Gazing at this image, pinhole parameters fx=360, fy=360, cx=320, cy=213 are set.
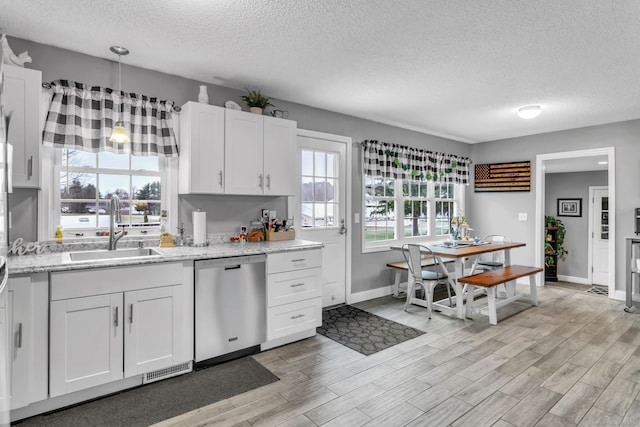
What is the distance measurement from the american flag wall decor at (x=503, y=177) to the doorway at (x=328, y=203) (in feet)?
10.0

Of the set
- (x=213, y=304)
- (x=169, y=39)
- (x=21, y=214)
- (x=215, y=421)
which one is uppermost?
(x=169, y=39)

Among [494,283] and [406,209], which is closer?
[494,283]

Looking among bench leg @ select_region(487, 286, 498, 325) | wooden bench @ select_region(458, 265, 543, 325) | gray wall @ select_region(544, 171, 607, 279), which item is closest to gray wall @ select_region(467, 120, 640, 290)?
gray wall @ select_region(544, 171, 607, 279)

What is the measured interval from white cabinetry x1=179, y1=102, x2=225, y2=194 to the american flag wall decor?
4870 mm

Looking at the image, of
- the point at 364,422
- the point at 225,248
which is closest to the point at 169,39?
the point at 225,248

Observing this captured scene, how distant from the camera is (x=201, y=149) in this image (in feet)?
10.2

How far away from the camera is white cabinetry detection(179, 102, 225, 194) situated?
10.0 feet

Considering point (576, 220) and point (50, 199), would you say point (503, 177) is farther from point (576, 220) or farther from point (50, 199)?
point (50, 199)

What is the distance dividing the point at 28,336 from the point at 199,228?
138cm

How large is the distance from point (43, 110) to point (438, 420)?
3.41m

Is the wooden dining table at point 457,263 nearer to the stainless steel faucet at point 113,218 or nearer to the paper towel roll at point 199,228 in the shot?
the paper towel roll at point 199,228

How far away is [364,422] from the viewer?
2.09 meters

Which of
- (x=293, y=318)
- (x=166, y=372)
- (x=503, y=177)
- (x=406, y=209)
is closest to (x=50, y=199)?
(x=166, y=372)

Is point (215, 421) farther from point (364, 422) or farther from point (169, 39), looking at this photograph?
point (169, 39)
